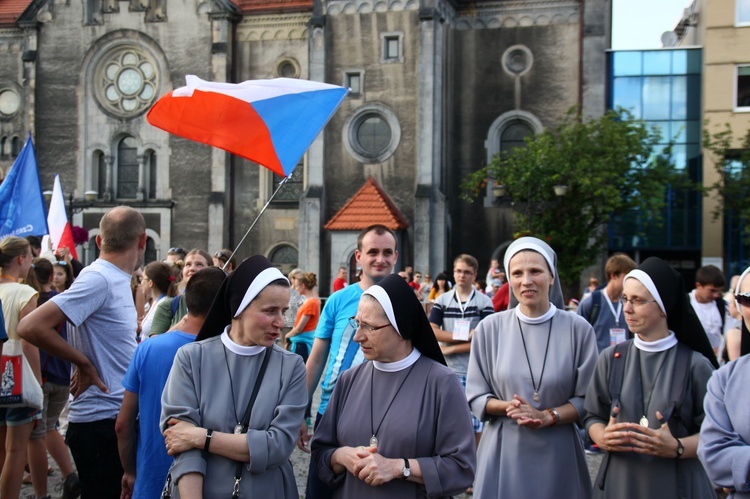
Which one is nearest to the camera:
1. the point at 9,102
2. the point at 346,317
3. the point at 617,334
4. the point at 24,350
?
the point at 346,317

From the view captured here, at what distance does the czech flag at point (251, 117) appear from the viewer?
7.51m

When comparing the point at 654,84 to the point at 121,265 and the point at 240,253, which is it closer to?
→ the point at 240,253

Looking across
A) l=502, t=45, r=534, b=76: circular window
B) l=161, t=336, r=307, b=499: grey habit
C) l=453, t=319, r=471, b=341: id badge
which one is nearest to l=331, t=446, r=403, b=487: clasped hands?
l=161, t=336, r=307, b=499: grey habit

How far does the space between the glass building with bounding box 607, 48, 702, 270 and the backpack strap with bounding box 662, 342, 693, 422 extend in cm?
2638

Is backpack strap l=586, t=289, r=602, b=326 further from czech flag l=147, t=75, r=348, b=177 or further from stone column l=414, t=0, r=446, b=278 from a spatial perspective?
stone column l=414, t=0, r=446, b=278

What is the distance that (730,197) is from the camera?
2814cm

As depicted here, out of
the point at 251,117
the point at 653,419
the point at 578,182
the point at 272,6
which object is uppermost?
the point at 272,6

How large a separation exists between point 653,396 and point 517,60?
2629 cm

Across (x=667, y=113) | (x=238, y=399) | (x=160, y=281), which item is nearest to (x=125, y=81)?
(x=667, y=113)

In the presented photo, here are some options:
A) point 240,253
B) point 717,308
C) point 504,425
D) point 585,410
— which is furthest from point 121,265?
point 240,253

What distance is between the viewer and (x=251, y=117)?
7551mm

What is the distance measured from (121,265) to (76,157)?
29158mm

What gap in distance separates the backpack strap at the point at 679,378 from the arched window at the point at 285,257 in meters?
26.7

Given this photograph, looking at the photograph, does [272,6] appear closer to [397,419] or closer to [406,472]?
[397,419]
